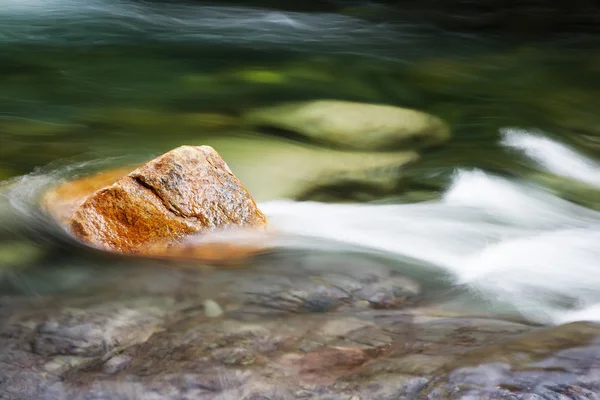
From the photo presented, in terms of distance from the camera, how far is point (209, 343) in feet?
9.80

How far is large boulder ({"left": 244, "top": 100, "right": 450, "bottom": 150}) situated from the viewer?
6.36 metres

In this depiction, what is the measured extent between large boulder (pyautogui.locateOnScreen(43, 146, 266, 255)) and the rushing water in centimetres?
16

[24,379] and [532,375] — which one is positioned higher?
[532,375]

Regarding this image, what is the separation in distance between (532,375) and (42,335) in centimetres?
181

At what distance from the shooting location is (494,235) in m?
4.76

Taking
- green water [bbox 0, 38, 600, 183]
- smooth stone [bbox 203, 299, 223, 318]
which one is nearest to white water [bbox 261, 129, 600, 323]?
green water [bbox 0, 38, 600, 183]

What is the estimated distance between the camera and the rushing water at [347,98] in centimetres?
430

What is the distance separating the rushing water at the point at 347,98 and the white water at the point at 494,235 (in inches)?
0.6

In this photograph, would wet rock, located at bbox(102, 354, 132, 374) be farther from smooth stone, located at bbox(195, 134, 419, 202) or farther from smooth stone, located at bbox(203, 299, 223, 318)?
smooth stone, located at bbox(195, 134, 419, 202)

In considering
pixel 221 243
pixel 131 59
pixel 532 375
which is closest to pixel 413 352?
pixel 532 375

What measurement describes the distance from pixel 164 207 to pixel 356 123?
9.62ft

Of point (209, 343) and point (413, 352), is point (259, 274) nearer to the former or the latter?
point (209, 343)

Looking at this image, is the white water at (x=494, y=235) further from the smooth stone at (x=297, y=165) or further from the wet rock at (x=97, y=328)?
the wet rock at (x=97, y=328)

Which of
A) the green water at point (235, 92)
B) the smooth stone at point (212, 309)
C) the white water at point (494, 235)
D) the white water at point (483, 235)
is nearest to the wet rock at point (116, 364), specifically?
the smooth stone at point (212, 309)
